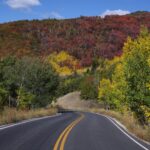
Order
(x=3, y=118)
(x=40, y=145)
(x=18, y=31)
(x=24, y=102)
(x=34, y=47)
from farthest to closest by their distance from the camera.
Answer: (x=18, y=31), (x=34, y=47), (x=24, y=102), (x=3, y=118), (x=40, y=145)

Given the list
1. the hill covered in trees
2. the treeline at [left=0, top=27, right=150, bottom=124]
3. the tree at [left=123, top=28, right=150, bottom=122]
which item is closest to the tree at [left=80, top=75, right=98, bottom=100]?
the treeline at [left=0, top=27, right=150, bottom=124]

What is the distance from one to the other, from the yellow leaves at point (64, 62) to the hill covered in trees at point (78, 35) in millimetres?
2289

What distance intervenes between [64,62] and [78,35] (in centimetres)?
1797

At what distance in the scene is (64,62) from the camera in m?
178

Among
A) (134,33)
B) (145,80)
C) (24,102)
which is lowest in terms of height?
(24,102)

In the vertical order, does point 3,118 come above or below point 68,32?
below

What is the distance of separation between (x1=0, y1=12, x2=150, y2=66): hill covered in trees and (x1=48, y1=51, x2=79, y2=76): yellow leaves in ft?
7.51

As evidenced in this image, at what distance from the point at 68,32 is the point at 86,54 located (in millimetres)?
15007

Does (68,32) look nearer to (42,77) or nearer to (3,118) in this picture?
(42,77)

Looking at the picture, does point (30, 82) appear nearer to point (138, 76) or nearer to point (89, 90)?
point (138, 76)

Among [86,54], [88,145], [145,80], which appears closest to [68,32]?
[86,54]

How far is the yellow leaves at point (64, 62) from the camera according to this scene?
577 feet

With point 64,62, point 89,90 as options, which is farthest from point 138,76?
point 64,62

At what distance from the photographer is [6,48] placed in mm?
158125
